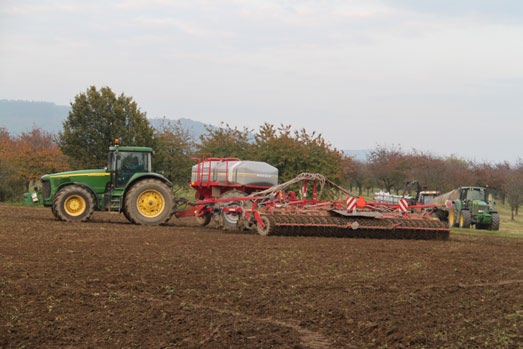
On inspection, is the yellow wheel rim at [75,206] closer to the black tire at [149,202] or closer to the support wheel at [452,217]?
the black tire at [149,202]

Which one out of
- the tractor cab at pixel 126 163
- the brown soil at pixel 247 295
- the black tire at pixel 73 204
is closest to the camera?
the brown soil at pixel 247 295

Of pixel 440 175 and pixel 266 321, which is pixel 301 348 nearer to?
pixel 266 321

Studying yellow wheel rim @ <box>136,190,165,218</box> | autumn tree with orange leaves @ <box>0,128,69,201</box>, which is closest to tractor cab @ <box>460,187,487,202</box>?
yellow wheel rim @ <box>136,190,165,218</box>

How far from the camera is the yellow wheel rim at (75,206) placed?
20141 mm

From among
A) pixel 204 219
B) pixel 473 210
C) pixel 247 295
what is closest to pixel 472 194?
pixel 473 210

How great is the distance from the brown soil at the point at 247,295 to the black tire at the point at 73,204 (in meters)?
3.90

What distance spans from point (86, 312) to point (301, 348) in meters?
2.68

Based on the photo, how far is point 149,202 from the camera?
20281mm

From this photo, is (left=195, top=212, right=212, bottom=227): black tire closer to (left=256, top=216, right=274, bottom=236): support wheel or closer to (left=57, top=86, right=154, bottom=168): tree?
(left=256, top=216, right=274, bottom=236): support wheel

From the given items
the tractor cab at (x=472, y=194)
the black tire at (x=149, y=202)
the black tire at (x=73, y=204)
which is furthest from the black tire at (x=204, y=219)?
the tractor cab at (x=472, y=194)

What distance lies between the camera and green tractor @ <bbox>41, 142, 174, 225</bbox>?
65.6 feet

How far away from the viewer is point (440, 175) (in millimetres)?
55375

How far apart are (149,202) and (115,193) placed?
101 cm

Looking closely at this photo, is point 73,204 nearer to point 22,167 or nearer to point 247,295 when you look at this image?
point 247,295
